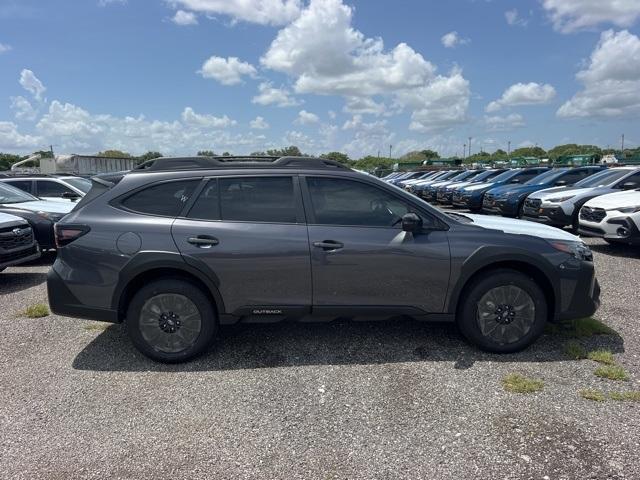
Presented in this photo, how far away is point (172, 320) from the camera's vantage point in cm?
407

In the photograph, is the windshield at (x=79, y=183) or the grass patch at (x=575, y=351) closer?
the grass patch at (x=575, y=351)

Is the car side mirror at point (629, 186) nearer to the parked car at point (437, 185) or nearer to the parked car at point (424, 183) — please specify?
the parked car at point (437, 185)

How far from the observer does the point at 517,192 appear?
1351 cm

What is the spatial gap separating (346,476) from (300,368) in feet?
4.57

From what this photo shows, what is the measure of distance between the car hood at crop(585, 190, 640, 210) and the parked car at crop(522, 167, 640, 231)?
3.31 ft

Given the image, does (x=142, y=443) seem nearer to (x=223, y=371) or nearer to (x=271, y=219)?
(x=223, y=371)

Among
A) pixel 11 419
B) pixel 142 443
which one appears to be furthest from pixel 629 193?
pixel 11 419

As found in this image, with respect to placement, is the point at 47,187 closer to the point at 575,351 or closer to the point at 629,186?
the point at 575,351

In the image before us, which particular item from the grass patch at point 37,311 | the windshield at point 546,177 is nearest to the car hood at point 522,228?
the grass patch at point 37,311

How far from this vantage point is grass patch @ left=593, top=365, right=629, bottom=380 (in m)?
3.75

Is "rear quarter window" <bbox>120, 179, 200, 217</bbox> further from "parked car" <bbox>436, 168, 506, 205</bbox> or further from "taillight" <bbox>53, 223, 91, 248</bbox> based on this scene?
"parked car" <bbox>436, 168, 506, 205</bbox>

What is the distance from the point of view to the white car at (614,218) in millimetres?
8125

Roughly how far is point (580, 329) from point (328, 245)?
277 centimetres

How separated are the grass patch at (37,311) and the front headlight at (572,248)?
219 inches
